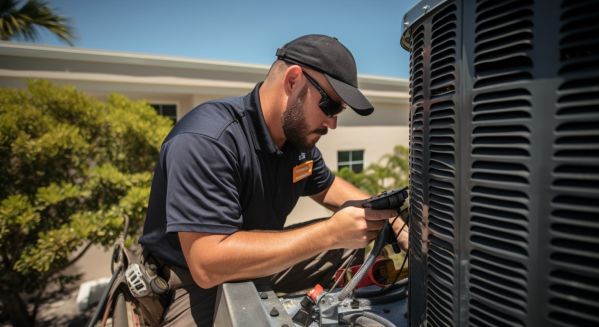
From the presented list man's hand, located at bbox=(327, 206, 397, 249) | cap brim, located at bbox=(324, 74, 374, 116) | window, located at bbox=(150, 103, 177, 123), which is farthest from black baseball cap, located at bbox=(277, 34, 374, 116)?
window, located at bbox=(150, 103, 177, 123)

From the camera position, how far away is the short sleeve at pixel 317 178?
2309mm

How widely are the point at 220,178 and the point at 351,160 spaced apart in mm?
9146

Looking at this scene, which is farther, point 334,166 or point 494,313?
point 334,166

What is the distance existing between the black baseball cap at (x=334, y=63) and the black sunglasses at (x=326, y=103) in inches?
2.3

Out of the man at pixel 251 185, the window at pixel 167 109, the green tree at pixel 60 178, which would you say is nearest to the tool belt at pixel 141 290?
the man at pixel 251 185

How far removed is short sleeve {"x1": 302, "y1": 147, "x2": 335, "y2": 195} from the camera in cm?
231

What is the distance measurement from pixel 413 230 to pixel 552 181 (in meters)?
A: 0.51

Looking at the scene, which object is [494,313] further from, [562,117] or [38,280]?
[38,280]

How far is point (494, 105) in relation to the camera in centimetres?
67

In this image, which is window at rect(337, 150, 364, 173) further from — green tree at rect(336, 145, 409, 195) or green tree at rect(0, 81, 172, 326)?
green tree at rect(0, 81, 172, 326)

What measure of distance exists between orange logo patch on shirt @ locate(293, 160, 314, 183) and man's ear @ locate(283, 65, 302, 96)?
504 mm

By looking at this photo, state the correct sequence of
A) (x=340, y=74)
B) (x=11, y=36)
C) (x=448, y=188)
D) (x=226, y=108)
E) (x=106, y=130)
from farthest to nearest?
(x=11, y=36)
(x=106, y=130)
(x=226, y=108)
(x=340, y=74)
(x=448, y=188)

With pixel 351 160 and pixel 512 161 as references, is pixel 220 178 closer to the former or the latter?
pixel 512 161

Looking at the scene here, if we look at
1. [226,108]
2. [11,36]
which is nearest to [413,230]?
[226,108]
